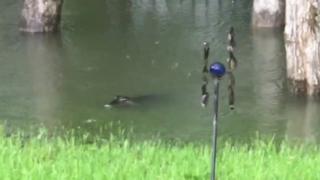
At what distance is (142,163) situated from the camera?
5.84 metres

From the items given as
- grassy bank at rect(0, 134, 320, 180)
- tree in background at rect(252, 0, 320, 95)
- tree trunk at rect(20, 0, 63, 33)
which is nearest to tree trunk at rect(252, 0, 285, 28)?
tree trunk at rect(20, 0, 63, 33)

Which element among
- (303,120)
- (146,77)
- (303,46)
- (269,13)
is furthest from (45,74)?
(269,13)

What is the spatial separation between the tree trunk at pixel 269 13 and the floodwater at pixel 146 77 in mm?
332

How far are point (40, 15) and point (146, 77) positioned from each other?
3.95m

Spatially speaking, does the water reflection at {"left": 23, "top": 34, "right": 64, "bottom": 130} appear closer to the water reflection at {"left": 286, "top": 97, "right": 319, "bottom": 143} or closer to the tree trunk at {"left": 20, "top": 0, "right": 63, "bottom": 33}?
the tree trunk at {"left": 20, "top": 0, "right": 63, "bottom": 33}

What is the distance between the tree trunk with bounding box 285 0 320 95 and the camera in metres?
10.4

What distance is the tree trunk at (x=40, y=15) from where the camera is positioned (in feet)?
49.8

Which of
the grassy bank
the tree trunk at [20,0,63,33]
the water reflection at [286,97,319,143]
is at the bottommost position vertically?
the water reflection at [286,97,319,143]

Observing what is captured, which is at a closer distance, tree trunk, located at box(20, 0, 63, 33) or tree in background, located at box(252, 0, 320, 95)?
tree in background, located at box(252, 0, 320, 95)

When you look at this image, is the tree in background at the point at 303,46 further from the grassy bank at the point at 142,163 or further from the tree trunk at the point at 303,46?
the grassy bank at the point at 142,163

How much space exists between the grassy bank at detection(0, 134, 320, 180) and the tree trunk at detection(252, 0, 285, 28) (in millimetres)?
9424

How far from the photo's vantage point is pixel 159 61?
12992mm

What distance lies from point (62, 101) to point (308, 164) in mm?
5175

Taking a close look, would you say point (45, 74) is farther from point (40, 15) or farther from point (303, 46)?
→ point (303, 46)
